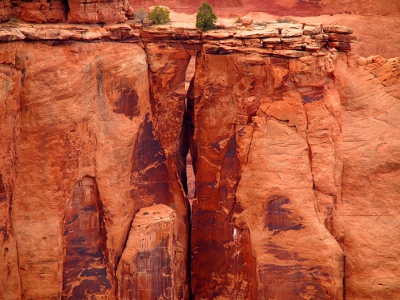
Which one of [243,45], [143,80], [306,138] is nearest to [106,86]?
[143,80]

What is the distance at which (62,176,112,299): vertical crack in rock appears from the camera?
107ft

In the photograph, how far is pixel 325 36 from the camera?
34281 millimetres

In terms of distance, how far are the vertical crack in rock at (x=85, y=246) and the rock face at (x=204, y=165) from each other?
5cm

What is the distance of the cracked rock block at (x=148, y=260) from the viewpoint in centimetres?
3372

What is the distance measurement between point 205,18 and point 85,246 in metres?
9.09

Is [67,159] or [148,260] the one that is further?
[148,260]

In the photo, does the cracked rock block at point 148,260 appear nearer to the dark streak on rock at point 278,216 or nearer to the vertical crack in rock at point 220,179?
the vertical crack in rock at point 220,179

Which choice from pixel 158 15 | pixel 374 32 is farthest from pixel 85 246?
pixel 374 32

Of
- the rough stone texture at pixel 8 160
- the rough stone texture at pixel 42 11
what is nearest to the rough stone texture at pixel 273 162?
the rough stone texture at pixel 42 11

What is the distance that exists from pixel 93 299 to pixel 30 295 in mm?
2353

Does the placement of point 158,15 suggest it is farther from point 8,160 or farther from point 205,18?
point 8,160

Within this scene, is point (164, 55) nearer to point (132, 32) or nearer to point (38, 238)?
point (132, 32)

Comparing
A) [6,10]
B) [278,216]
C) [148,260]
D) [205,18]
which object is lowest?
[148,260]

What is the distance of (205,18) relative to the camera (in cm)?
3425
